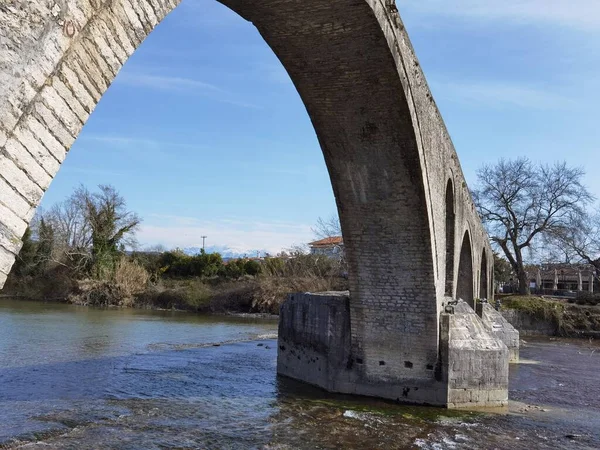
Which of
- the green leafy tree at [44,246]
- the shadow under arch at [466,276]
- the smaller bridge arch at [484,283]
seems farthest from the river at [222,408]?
the green leafy tree at [44,246]

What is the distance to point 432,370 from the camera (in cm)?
953

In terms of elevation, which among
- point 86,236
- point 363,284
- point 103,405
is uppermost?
point 86,236

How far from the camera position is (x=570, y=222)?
31.8 m

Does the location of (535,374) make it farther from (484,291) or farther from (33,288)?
(33,288)

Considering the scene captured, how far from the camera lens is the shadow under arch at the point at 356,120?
9.62 feet

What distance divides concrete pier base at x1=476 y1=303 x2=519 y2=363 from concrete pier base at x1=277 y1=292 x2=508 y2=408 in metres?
5.92

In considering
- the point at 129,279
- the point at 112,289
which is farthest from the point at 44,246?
the point at 129,279

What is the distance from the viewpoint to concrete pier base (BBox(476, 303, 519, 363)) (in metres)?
15.9

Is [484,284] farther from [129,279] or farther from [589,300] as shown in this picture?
[129,279]

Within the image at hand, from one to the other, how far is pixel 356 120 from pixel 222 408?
4.83 meters

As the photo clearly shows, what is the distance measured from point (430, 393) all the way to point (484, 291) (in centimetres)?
1977

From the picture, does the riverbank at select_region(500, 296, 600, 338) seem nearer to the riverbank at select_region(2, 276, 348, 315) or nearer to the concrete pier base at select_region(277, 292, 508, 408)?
the riverbank at select_region(2, 276, 348, 315)

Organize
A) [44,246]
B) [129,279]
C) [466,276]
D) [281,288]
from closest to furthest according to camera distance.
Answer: [466,276] → [281,288] → [129,279] → [44,246]

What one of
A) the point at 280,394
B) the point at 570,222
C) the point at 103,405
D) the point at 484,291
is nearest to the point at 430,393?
the point at 280,394
